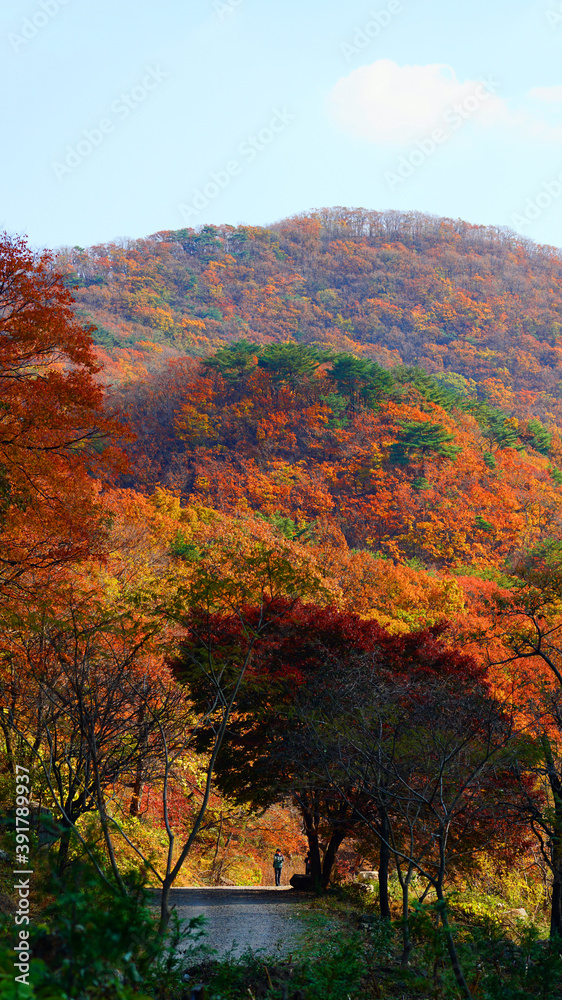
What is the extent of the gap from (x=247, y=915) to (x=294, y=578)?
542cm

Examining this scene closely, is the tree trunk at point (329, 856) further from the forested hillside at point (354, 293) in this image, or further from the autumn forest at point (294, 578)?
the forested hillside at point (354, 293)

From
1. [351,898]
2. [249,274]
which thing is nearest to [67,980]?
[351,898]

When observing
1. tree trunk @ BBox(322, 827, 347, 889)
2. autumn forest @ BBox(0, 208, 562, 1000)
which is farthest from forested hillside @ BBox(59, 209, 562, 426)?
tree trunk @ BBox(322, 827, 347, 889)

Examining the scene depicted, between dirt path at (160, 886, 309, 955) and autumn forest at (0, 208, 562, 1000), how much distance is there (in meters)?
1.01

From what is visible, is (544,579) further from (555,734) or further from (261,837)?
(261,837)

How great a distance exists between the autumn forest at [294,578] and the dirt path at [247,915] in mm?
1009

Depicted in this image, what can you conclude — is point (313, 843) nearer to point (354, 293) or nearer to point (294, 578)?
point (294, 578)

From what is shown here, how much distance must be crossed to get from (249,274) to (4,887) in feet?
263

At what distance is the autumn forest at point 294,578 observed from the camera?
282 inches

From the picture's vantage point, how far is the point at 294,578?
23.3 ft

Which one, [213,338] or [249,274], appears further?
[249,274]

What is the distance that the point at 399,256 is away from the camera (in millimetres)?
81375

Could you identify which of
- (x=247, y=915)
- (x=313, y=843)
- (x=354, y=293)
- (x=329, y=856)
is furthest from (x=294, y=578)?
(x=354, y=293)

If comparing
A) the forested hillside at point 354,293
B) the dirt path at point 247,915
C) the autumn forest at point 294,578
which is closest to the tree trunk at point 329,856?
the autumn forest at point 294,578
